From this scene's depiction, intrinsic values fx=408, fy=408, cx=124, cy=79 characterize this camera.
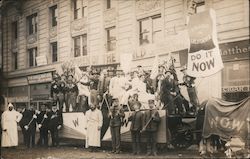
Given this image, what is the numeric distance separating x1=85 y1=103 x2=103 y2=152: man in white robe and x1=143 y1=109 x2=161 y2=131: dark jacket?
1.30 m

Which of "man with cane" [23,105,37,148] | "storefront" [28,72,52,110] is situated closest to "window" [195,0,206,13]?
"storefront" [28,72,52,110]

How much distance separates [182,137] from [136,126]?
0.95m

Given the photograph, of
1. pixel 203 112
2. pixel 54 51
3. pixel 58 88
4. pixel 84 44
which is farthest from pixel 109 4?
pixel 203 112

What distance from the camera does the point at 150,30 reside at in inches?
310

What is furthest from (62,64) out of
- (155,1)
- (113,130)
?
(155,1)

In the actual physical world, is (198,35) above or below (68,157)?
above

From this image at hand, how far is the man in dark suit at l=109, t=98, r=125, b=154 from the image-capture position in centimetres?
848

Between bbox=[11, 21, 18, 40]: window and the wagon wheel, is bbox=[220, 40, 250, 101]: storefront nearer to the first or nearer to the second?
the wagon wheel

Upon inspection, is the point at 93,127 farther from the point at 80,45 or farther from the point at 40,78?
the point at 40,78

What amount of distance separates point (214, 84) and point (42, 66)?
15.6 feet

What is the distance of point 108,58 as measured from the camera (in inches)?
338

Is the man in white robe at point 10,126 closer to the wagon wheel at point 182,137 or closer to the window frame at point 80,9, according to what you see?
the window frame at point 80,9

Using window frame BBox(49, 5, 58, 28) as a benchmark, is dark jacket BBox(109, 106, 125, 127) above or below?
below

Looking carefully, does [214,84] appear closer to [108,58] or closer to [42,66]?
[108,58]
